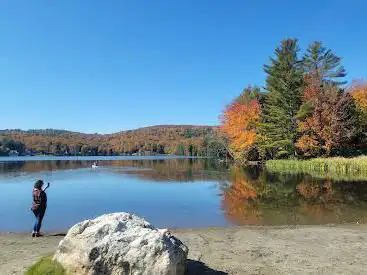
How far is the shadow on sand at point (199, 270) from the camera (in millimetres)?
8025

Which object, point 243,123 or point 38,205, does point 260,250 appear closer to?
point 38,205

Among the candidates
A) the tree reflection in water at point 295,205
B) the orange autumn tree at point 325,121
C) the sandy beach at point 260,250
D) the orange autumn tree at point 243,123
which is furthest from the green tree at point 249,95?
the sandy beach at point 260,250

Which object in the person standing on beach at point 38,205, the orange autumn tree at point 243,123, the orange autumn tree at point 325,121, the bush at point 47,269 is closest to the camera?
the bush at point 47,269

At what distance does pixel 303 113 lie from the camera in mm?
51375

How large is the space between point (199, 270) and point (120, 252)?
6.61ft

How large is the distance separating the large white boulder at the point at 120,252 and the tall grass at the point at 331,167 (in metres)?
30.9

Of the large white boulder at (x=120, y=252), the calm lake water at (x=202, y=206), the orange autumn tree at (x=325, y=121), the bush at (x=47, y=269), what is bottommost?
the calm lake water at (x=202, y=206)

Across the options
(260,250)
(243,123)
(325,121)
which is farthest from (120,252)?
(243,123)

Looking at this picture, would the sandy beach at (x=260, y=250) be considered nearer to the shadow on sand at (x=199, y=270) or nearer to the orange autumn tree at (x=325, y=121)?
the shadow on sand at (x=199, y=270)

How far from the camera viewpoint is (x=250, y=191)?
86.2 feet

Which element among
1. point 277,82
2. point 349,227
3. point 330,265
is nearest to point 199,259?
point 330,265

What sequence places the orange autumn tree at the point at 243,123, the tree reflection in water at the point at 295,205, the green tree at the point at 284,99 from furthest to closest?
1. the orange autumn tree at the point at 243,123
2. the green tree at the point at 284,99
3. the tree reflection in water at the point at 295,205

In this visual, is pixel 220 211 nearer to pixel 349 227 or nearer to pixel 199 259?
pixel 349 227

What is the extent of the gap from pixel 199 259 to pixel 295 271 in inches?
→ 84.0
